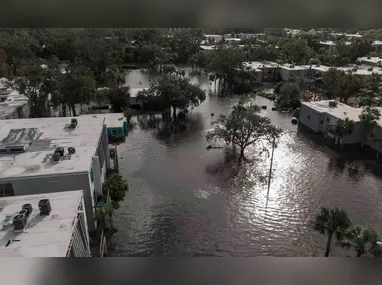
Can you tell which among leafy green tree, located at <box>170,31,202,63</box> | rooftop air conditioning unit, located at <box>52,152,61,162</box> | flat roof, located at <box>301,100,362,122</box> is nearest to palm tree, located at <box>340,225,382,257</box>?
rooftop air conditioning unit, located at <box>52,152,61,162</box>

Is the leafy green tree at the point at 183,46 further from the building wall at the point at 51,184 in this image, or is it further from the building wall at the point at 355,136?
the building wall at the point at 51,184

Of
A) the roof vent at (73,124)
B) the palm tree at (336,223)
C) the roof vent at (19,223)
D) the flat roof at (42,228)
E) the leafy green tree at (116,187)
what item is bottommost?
the leafy green tree at (116,187)

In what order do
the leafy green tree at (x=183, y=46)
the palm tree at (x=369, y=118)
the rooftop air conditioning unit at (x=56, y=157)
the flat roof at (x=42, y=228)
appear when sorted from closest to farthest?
the flat roof at (x=42, y=228), the rooftop air conditioning unit at (x=56, y=157), the palm tree at (x=369, y=118), the leafy green tree at (x=183, y=46)

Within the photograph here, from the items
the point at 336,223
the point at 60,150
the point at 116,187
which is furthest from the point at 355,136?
the point at 60,150

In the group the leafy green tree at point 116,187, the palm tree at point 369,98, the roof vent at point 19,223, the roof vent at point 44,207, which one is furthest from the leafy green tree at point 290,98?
the roof vent at point 19,223

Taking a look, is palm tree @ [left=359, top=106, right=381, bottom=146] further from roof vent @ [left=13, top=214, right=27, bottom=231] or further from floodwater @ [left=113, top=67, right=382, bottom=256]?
roof vent @ [left=13, top=214, right=27, bottom=231]
